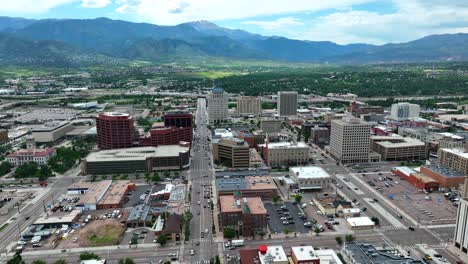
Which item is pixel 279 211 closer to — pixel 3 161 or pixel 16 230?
pixel 16 230

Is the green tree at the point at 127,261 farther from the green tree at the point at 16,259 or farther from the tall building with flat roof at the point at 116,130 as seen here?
the tall building with flat roof at the point at 116,130

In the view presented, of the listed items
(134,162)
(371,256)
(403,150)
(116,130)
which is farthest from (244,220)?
(403,150)

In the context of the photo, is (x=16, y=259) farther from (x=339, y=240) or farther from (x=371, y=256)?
(x=371, y=256)

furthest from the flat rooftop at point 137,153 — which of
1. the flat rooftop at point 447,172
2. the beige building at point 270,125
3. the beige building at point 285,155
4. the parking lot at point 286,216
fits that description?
the flat rooftop at point 447,172

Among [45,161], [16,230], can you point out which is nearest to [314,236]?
[16,230]

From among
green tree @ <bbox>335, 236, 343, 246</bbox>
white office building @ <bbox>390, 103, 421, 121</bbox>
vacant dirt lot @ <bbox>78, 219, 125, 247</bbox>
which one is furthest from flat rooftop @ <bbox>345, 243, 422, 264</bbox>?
white office building @ <bbox>390, 103, 421, 121</bbox>
